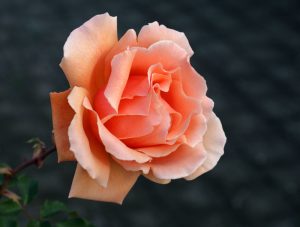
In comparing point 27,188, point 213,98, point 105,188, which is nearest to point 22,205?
point 27,188

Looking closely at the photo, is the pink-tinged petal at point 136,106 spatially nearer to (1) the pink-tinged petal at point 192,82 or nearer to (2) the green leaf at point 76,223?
(1) the pink-tinged petal at point 192,82

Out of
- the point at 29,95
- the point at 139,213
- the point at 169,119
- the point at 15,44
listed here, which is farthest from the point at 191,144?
the point at 15,44

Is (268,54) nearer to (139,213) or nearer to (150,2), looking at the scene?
(150,2)

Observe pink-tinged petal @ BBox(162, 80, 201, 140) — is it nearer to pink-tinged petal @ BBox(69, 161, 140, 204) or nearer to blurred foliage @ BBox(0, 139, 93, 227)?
pink-tinged petal @ BBox(69, 161, 140, 204)

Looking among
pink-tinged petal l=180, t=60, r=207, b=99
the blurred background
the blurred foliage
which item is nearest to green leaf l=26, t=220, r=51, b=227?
the blurred foliage

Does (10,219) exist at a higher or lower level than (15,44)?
higher

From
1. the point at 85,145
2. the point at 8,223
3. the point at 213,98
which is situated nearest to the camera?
the point at 85,145

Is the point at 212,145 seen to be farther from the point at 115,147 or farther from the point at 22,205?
the point at 22,205
